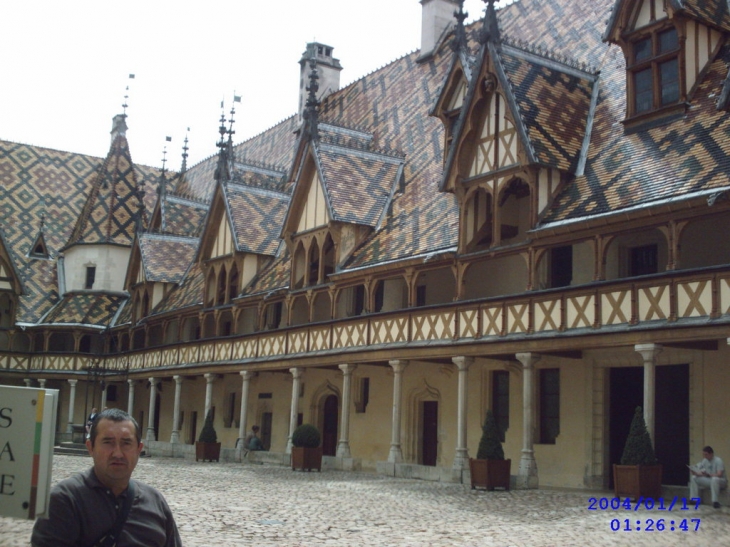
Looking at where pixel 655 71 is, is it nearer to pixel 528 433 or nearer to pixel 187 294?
pixel 528 433

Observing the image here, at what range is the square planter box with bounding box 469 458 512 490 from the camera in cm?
1762

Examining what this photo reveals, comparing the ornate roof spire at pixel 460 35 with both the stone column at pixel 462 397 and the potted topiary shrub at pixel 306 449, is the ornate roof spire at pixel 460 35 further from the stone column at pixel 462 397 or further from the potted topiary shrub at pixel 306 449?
the potted topiary shrub at pixel 306 449

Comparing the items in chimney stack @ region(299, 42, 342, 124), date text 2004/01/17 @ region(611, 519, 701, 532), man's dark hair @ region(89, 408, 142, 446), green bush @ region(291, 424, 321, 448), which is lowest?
date text 2004/01/17 @ region(611, 519, 701, 532)

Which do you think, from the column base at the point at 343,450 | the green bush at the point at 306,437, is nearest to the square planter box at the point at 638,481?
the green bush at the point at 306,437

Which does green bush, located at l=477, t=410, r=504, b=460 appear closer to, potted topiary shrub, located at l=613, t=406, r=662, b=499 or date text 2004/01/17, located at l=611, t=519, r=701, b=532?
potted topiary shrub, located at l=613, t=406, r=662, b=499

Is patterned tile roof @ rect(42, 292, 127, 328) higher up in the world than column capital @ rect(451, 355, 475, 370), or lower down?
higher up

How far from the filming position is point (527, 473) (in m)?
18.4

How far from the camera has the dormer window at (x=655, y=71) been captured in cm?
1944

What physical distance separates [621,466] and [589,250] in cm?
617

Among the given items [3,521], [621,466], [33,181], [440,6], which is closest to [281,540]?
[3,521]

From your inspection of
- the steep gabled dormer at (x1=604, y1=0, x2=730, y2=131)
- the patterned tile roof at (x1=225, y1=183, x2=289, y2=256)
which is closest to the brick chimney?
the patterned tile roof at (x1=225, y1=183, x2=289, y2=256)

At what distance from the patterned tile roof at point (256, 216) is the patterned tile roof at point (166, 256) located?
614cm

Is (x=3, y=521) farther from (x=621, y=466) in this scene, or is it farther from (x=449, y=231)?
(x=449, y=231)

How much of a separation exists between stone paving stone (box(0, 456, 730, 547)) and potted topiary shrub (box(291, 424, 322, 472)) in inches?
161
